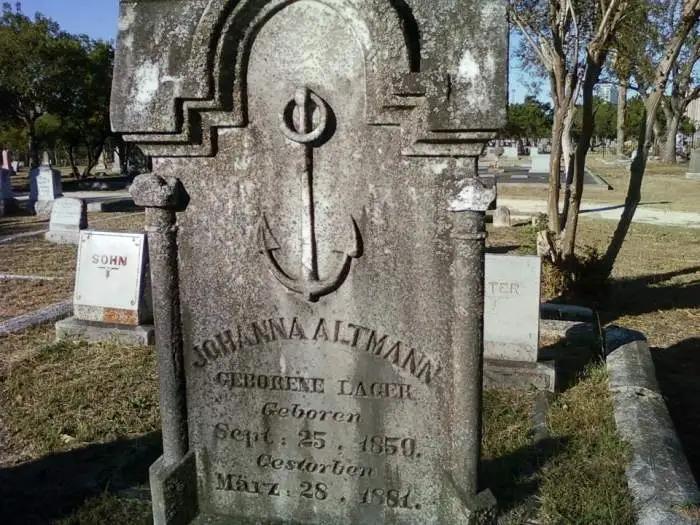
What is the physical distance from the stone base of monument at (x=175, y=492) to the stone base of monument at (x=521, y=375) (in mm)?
2839

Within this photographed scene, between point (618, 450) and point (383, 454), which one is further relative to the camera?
point (618, 450)

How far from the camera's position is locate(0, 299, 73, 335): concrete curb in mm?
6898

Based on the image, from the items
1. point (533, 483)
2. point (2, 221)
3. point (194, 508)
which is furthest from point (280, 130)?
point (2, 221)

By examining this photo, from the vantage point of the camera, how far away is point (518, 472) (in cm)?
383

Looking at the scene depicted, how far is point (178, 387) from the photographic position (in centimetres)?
314

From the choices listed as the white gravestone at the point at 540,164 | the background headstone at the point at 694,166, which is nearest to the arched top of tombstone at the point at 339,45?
the background headstone at the point at 694,166

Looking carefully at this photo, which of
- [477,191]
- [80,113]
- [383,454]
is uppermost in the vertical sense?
[80,113]

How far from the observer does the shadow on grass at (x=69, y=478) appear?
363 cm

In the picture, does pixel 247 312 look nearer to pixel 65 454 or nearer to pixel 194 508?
pixel 194 508

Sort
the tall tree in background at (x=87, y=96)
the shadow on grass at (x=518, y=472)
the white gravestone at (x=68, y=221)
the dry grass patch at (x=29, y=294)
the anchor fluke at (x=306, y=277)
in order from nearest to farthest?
the anchor fluke at (x=306, y=277) < the shadow on grass at (x=518, y=472) < the dry grass patch at (x=29, y=294) < the white gravestone at (x=68, y=221) < the tall tree in background at (x=87, y=96)

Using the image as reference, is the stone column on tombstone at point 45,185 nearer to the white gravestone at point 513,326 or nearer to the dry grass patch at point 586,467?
the white gravestone at point 513,326

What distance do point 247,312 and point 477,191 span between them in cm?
120

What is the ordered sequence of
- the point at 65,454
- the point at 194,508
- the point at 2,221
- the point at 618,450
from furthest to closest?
1. the point at 2,221
2. the point at 65,454
3. the point at 618,450
4. the point at 194,508

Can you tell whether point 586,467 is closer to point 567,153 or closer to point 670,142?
point 567,153
